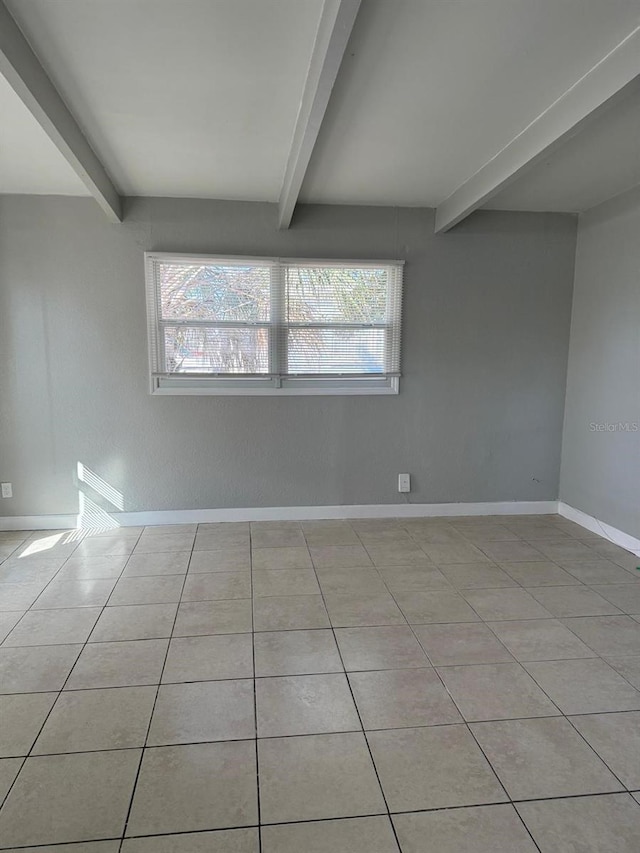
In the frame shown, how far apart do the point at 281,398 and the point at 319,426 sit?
0.36 metres

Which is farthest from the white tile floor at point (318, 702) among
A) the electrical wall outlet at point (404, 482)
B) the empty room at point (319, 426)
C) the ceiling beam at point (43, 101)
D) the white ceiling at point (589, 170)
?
the white ceiling at point (589, 170)

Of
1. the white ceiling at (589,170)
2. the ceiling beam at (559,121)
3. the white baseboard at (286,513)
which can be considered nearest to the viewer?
the ceiling beam at (559,121)

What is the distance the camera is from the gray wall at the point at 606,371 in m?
3.35

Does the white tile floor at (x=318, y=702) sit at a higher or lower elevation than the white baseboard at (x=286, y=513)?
lower

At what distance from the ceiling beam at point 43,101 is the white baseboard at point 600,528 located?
3937 mm

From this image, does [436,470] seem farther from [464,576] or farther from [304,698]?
[304,698]

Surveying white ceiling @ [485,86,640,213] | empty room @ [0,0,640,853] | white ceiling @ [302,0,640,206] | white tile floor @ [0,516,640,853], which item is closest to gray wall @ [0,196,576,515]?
empty room @ [0,0,640,853]

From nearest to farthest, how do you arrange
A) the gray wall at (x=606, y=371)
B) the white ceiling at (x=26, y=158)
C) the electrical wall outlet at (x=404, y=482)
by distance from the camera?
1. the white ceiling at (x=26, y=158)
2. the gray wall at (x=606, y=371)
3. the electrical wall outlet at (x=404, y=482)

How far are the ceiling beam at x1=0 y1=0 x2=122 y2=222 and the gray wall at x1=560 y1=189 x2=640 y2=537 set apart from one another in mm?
3292

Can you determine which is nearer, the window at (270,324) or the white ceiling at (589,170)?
the white ceiling at (589,170)

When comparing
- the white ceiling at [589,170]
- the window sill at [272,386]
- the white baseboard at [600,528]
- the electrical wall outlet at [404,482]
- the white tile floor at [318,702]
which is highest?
the white ceiling at [589,170]

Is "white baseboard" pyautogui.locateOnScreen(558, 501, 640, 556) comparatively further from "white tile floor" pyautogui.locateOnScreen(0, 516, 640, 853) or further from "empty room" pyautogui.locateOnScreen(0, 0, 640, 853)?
"white tile floor" pyautogui.locateOnScreen(0, 516, 640, 853)

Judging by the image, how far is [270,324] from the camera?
3.73 meters

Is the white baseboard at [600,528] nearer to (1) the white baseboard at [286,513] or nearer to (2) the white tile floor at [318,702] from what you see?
(1) the white baseboard at [286,513]
